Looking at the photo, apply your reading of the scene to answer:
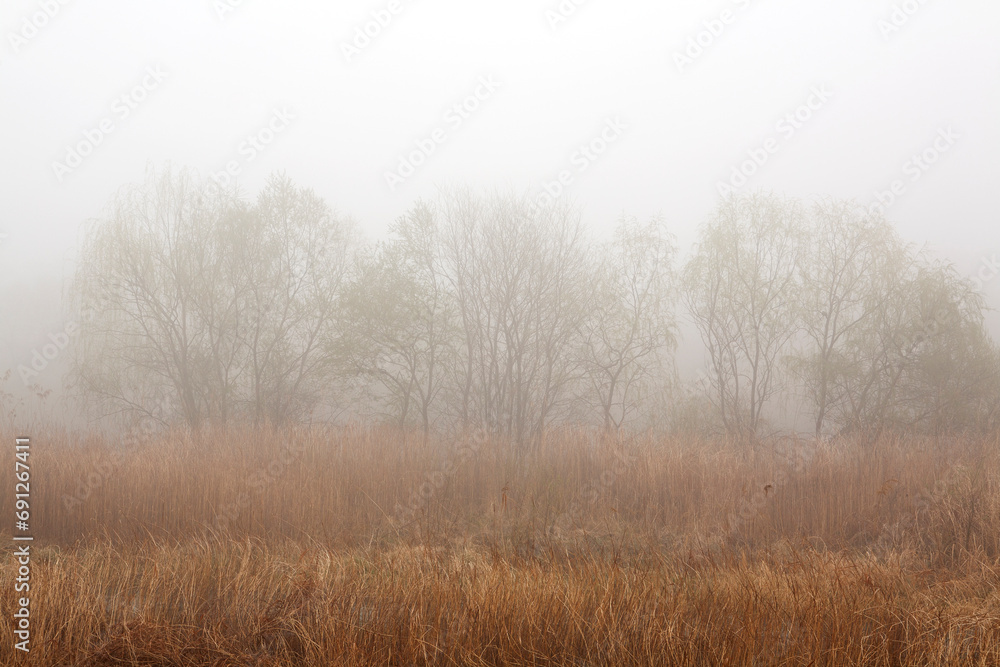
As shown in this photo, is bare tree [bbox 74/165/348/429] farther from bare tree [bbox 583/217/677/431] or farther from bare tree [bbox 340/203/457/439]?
bare tree [bbox 583/217/677/431]

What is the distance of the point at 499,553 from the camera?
6.30 m

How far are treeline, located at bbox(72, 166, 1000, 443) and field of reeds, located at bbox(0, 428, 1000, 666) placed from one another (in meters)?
5.29

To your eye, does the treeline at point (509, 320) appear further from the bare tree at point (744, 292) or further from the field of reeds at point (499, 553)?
the field of reeds at point (499, 553)

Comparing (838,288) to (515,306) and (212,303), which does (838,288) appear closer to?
(515,306)

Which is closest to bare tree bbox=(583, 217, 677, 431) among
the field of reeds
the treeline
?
the treeline

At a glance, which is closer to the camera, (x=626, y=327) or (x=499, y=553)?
(x=499, y=553)

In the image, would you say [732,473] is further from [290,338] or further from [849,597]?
[290,338]

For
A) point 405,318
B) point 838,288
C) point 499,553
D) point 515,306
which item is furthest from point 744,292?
point 499,553

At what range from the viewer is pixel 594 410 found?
732 inches

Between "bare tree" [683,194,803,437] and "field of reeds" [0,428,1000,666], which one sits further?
"bare tree" [683,194,803,437]

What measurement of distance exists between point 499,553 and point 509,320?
11.6 metres

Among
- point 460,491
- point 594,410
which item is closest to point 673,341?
point 594,410

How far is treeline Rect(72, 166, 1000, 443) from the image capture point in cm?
1738

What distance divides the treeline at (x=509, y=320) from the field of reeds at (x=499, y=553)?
17.4 feet
